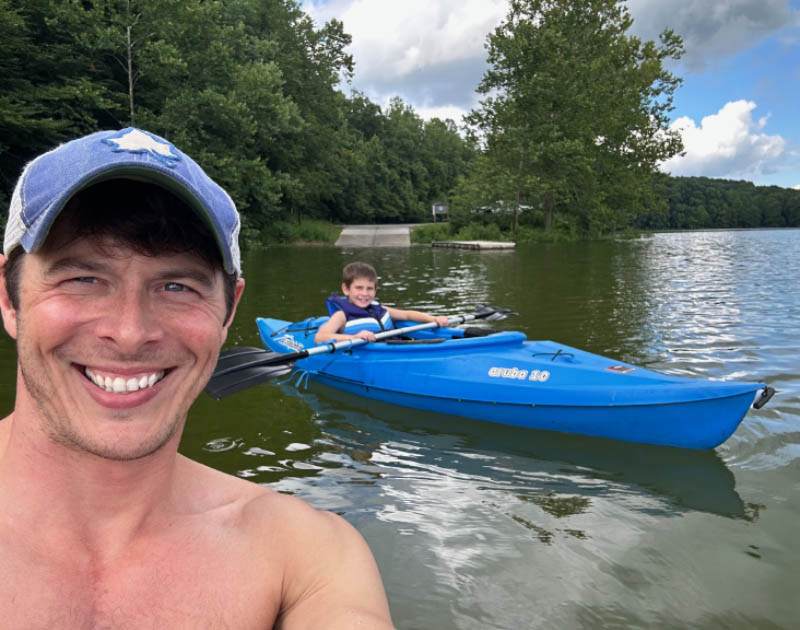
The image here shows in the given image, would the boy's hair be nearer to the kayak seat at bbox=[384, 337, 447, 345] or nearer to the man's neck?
the kayak seat at bbox=[384, 337, 447, 345]

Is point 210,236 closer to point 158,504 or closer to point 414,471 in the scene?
point 158,504

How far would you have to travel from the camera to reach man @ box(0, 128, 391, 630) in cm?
114

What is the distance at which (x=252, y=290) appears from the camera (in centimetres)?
1475

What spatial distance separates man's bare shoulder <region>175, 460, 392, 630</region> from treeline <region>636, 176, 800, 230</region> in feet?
301

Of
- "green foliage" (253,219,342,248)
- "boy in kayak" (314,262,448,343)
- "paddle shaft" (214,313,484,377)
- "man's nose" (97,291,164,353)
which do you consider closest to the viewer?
"man's nose" (97,291,164,353)

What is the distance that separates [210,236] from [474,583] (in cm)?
255

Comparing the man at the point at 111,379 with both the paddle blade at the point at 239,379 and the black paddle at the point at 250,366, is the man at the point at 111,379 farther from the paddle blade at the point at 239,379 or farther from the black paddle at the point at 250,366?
the paddle blade at the point at 239,379

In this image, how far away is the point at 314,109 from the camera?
35719mm

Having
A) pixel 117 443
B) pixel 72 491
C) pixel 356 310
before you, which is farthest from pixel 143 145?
pixel 356 310

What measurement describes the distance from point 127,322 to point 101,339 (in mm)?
61

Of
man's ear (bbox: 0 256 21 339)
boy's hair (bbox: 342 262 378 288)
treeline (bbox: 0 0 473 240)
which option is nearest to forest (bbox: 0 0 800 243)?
treeline (bbox: 0 0 473 240)

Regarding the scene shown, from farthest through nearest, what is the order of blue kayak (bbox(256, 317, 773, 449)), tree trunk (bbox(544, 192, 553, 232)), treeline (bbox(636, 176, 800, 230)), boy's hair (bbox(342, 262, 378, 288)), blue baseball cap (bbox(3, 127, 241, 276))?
treeline (bbox(636, 176, 800, 230)) → tree trunk (bbox(544, 192, 553, 232)) → boy's hair (bbox(342, 262, 378, 288)) → blue kayak (bbox(256, 317, 773, 449)) → blue baseball cap (bbox(3, 127, 241, 276))

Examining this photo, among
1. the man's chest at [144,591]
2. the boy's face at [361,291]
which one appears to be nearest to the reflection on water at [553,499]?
the boy's face at [361,291]

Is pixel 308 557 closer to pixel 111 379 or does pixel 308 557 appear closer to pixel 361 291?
pixel 111 379
